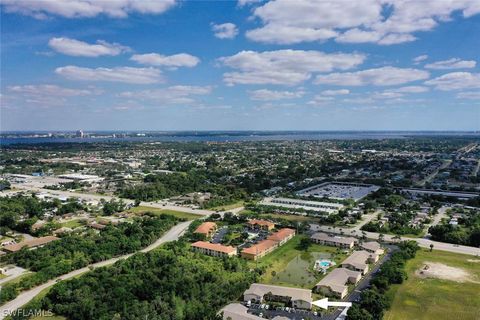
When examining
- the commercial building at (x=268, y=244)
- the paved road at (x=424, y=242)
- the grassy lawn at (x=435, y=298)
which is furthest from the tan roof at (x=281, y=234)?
the grassy lawn at (x=435, y=298)

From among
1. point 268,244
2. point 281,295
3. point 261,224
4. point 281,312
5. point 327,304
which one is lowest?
point 281,312

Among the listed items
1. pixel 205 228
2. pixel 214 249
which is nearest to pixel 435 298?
pixel 214 249

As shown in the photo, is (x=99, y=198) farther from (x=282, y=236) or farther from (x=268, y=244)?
(x=268, y=244)

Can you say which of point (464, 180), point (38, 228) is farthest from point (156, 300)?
point (464, 180)

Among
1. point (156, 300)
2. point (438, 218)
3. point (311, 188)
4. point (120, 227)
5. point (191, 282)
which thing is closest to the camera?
point (156, 300)

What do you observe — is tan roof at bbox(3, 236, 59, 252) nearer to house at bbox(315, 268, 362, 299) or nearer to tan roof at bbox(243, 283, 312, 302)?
tan roof at bbox(243, 283, 312, 302)

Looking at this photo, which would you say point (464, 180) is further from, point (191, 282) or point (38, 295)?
point (38, 295)
